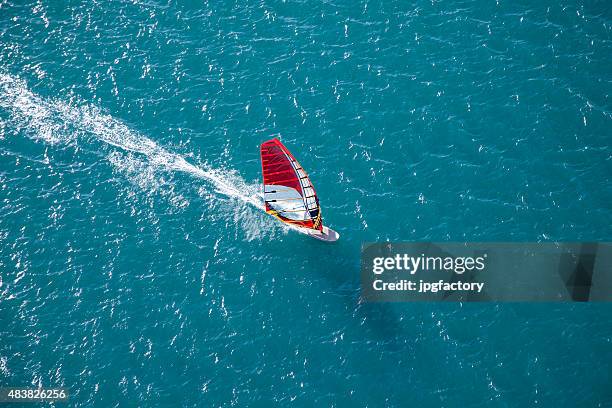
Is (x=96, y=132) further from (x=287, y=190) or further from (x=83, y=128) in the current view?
(x=287, y=190)

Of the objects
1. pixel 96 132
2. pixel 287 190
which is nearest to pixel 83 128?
pixel 96 132

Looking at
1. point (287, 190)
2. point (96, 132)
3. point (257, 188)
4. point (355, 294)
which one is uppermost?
point (96, 132)

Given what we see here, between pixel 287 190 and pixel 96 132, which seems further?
pixel 96 132

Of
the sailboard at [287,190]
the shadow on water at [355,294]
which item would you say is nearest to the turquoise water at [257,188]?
the shadow on water at [355,294]

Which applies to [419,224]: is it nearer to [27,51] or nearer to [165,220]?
[165,220]

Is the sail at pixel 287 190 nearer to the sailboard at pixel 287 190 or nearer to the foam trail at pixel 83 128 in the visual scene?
the sailboard at pixel 287 190

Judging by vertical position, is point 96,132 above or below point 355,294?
above
